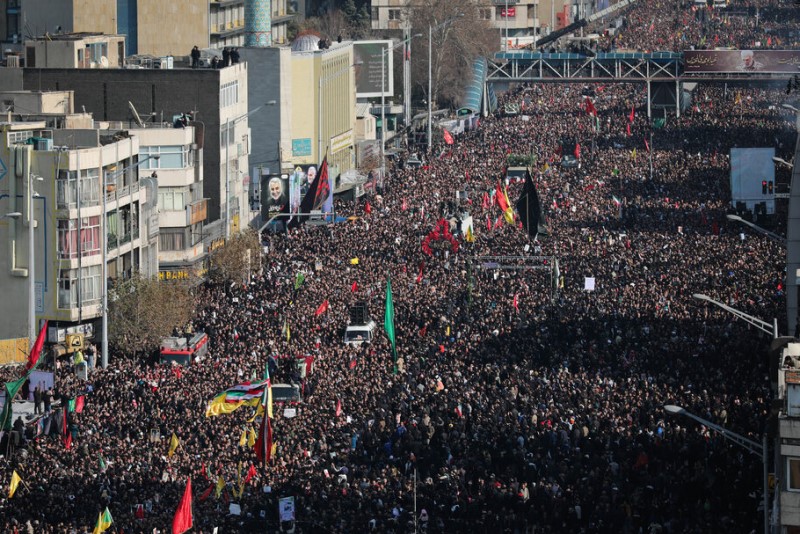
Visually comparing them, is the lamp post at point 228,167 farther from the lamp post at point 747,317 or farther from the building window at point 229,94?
the lamp post at point 747,317

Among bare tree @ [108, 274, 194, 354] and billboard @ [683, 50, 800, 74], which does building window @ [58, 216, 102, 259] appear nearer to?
bare tree @ [108, 274, 194, 354]

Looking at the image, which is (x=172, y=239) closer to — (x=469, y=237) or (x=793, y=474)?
(x=469, y=237)

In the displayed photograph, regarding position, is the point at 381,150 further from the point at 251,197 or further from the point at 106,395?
the point at 106,395

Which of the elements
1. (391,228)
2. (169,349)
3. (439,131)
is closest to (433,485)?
(169,349)

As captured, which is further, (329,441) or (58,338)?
(58,338)

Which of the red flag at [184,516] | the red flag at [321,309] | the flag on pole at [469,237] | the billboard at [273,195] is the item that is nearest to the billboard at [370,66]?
the billboard at [273,195]

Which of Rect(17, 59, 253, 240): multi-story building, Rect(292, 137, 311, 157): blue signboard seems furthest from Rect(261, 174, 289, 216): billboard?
Rect(292, 137, 311, 157): blue signboard
